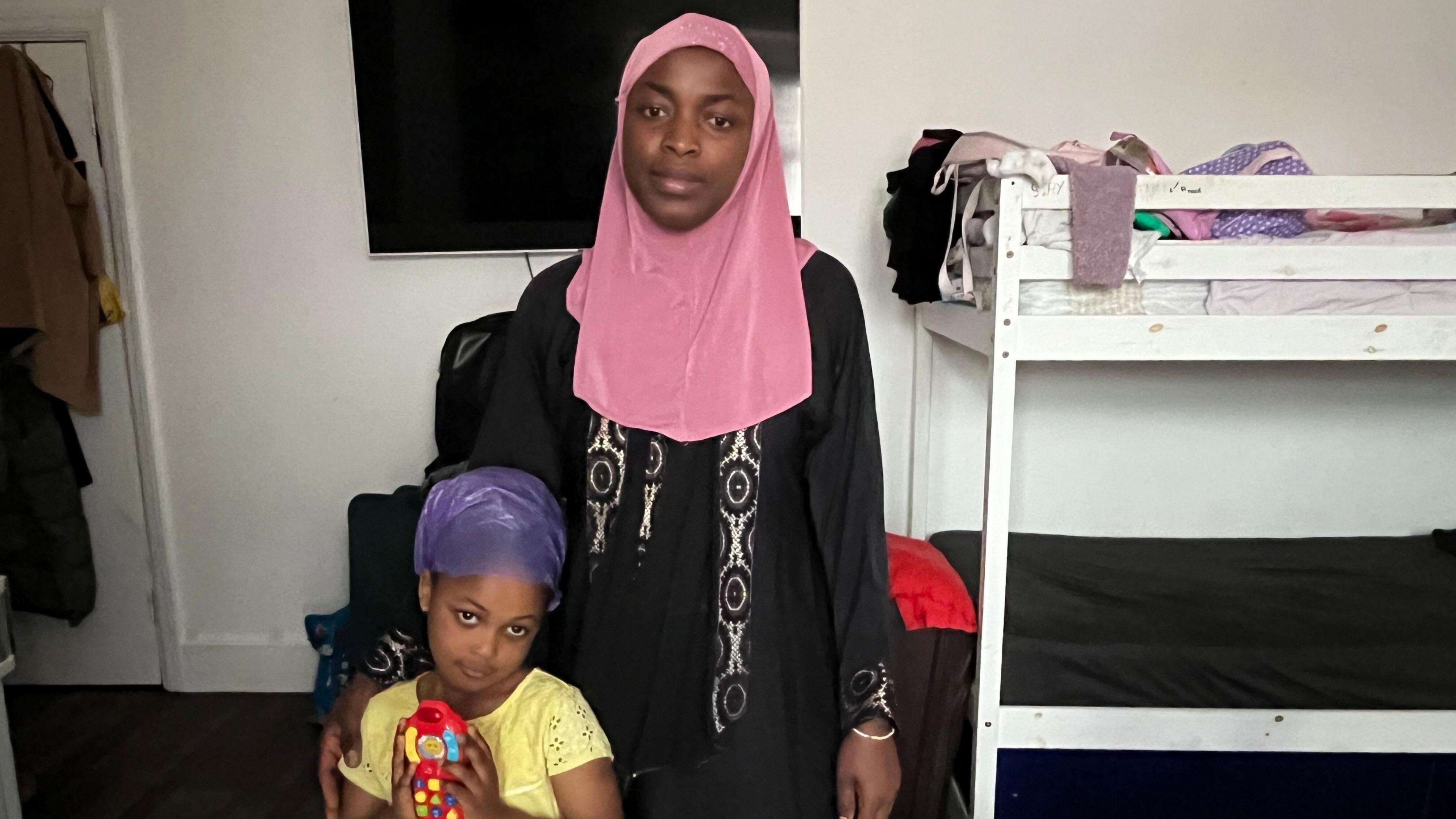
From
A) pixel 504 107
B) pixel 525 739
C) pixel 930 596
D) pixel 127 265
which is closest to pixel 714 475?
pixel 525 739

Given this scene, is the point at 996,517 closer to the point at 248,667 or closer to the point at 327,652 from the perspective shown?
the point at 327,652

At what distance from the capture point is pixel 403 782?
82cm

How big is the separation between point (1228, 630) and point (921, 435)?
83 cm

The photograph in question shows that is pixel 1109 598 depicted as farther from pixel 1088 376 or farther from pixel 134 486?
pixel 134 486

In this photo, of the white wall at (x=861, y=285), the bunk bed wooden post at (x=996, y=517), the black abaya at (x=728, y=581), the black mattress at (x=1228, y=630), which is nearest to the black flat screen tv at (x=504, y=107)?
the white wall at (x=861, y=285)

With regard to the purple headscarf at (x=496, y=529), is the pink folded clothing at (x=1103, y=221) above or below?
above

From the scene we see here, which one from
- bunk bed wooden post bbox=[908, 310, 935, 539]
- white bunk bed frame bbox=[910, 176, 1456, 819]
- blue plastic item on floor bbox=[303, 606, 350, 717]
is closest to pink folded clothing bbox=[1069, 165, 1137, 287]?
white bunk bed frame bbox=[910, 176, 1456, 819]

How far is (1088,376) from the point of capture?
2.29 meters

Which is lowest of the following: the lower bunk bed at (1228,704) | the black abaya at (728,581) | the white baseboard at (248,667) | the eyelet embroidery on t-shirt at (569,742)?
the white baseboard at (248,667)

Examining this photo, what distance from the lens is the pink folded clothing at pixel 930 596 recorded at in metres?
1.62

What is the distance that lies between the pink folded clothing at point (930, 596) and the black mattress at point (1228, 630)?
0.10 meters

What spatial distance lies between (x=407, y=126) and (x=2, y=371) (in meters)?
1.19

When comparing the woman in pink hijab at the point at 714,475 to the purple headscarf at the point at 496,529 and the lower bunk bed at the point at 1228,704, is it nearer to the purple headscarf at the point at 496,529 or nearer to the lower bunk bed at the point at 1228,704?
the purple headscarf at the point at 496,529

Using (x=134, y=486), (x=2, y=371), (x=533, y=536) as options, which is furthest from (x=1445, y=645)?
(x=2, y=371)
